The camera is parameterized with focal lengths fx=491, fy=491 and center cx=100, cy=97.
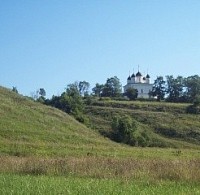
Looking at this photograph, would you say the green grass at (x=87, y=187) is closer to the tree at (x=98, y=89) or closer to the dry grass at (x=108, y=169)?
the dry grass at (x=108, y=169)

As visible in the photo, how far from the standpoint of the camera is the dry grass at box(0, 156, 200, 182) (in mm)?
20500

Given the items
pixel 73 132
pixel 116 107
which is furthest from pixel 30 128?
pixel 116 107

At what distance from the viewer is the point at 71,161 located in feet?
78.3

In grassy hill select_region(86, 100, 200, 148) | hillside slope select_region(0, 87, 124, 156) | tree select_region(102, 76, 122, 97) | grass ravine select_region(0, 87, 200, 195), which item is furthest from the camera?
tree select_region(102, 76, 122, 97)

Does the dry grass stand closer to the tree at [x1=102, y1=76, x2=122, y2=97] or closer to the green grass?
the green grass

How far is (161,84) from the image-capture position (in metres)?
174

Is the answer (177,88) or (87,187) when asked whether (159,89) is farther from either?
(87,187)

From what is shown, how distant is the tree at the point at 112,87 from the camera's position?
591ft

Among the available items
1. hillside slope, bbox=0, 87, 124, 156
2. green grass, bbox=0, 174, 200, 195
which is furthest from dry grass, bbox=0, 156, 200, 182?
hillside slope, bbox=0, 87, 124, 156

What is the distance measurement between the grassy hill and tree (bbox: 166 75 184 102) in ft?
Result: 99.3

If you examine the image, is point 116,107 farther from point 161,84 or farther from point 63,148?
point 63,148

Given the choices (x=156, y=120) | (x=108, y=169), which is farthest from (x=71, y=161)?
(x=156, y=120)

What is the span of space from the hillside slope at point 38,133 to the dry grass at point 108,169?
42.5 feet

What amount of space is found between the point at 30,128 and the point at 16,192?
37.9 metres
